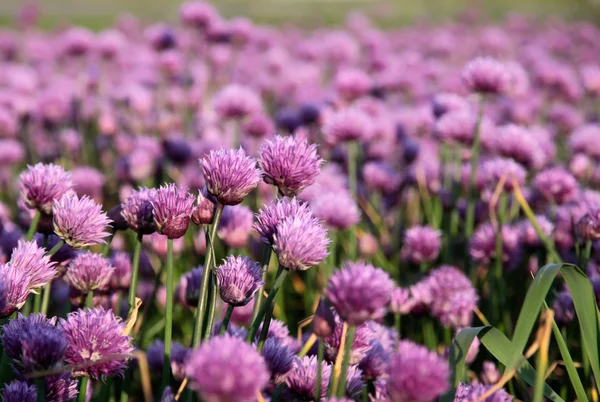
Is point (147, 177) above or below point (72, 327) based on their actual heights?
below

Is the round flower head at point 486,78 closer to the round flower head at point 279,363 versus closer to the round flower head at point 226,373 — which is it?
the round flower head at point 279,363

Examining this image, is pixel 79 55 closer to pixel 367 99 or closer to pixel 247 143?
pixel 247 143

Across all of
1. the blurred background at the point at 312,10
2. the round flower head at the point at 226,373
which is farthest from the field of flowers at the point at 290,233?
the blurred background at the point at 312,10

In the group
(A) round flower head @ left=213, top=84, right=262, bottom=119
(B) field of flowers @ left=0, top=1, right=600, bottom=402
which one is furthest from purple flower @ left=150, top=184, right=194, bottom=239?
(A) round flower head @ left=213, top=84, right=262, bottom=119

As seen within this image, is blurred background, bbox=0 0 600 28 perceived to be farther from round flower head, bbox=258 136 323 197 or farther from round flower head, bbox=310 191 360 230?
round flower head, bbox=258 136 323 197

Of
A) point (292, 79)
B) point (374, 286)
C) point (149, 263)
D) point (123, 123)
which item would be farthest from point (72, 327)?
point (292, 79)
